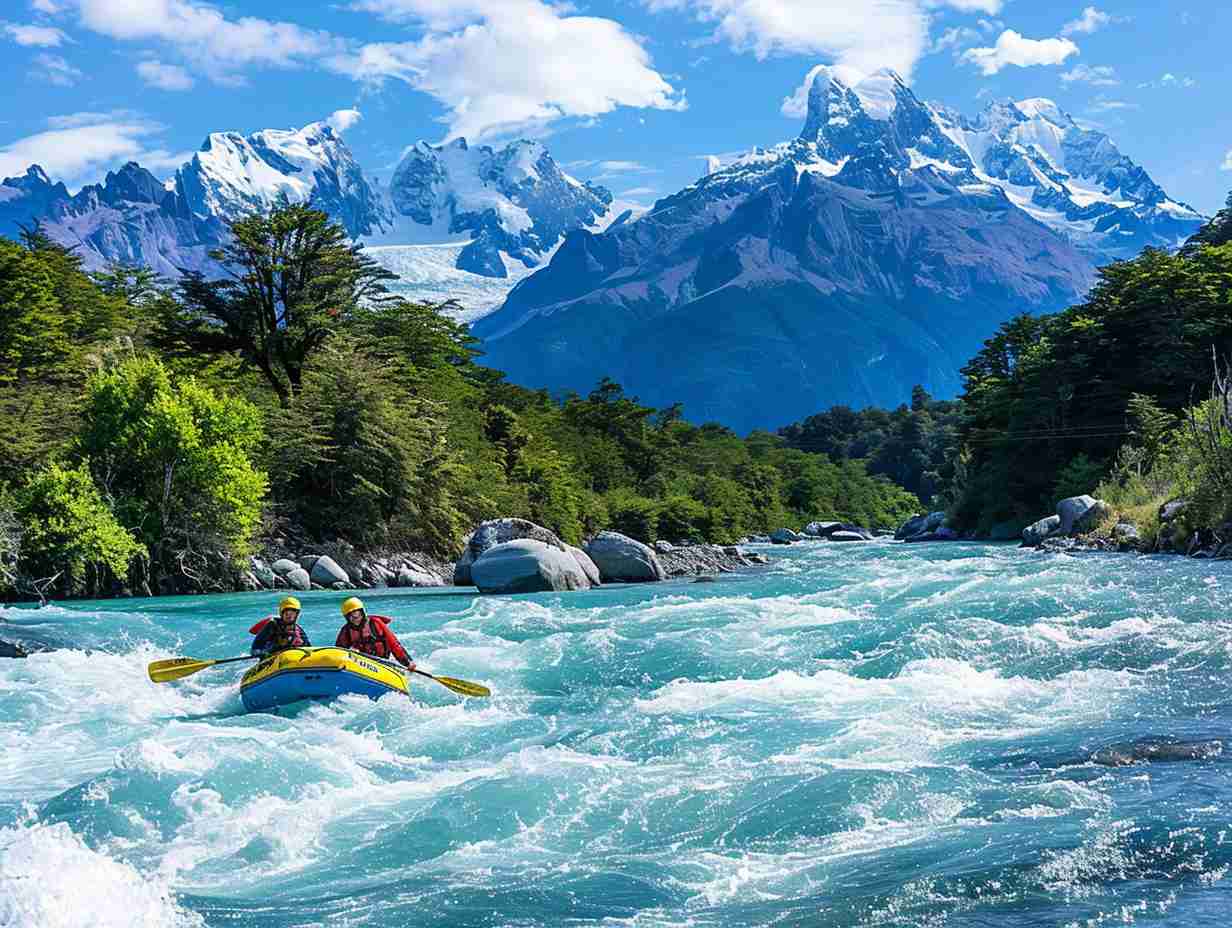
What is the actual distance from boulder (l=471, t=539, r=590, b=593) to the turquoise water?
1093 cm

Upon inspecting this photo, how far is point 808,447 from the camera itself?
142750 mm

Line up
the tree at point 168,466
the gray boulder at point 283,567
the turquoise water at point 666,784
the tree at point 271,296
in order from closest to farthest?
the turquoise water at point 666,784, the tree at point 168,466, the gray boulder at point 283,567, the tree at point 271,296

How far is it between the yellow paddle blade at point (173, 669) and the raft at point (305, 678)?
6.12ft

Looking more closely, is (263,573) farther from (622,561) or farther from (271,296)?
A: (271,296)

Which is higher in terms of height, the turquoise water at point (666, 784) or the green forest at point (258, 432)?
the green forest at point (258, 432)

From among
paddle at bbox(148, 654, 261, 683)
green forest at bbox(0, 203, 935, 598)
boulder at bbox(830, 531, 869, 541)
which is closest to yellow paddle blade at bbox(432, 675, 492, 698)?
paddle at bbox(148, 654, 261, 683)

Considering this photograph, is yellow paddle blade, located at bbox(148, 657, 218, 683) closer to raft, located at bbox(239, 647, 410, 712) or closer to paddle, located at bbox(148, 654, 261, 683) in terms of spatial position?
paddle, located at bbox(148, 654, 261, 683)

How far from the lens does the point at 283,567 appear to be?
3291 cm

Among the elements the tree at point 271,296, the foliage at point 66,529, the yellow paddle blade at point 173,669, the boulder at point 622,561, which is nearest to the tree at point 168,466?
the foliage at point 66,529

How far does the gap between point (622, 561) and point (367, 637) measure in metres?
20.1

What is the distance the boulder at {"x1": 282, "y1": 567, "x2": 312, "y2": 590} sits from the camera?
3234 centimetres

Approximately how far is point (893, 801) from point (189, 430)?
24541 mm

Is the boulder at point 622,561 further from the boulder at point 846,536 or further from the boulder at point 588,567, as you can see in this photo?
the boulder at point 846,536

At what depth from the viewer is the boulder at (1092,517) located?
121 ft
